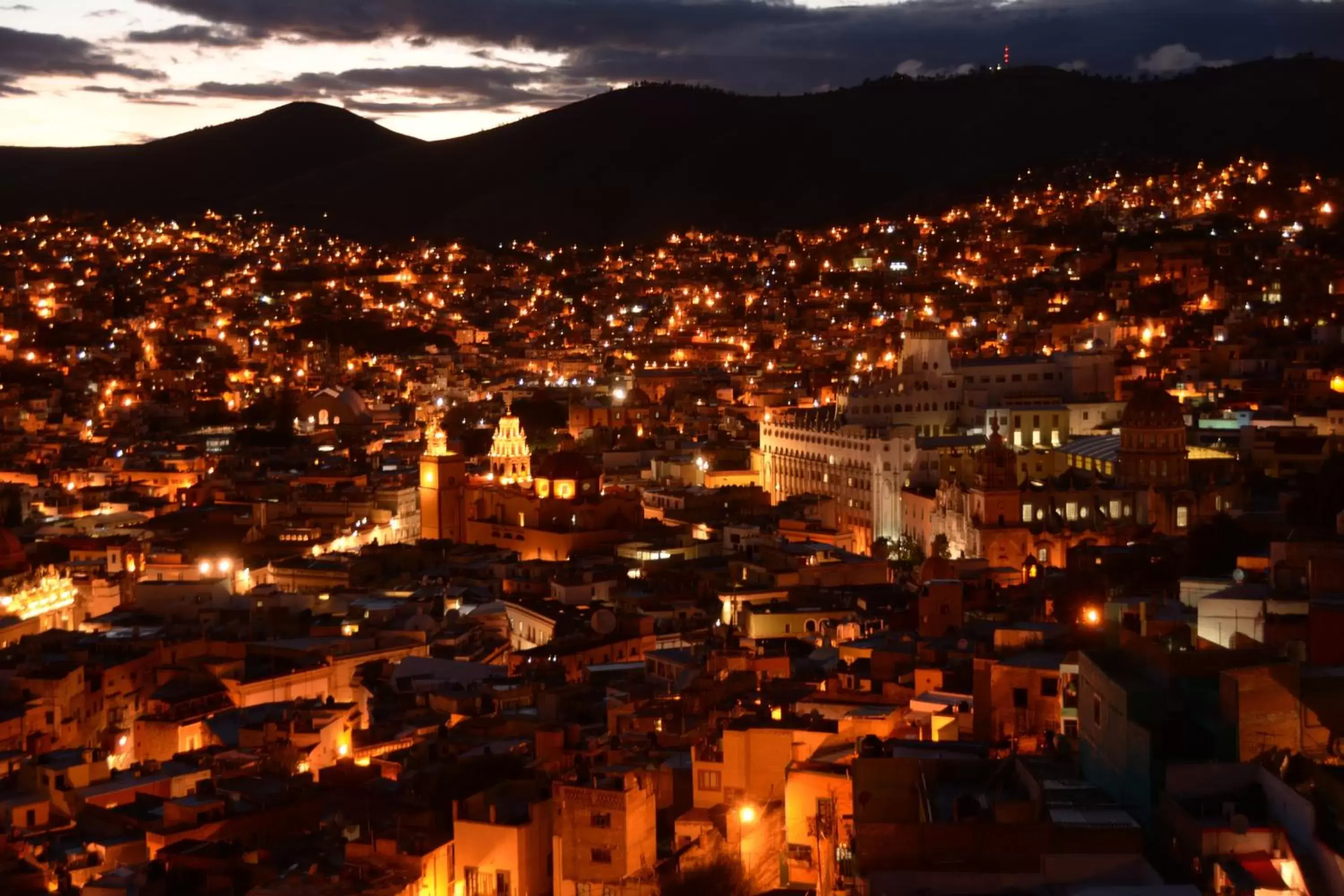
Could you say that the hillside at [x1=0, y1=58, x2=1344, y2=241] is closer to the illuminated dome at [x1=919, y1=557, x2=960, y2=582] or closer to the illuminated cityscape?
the illuminated cityscape

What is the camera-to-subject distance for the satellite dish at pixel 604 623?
2750cm

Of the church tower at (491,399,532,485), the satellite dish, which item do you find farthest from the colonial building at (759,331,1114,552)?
the satellite dish

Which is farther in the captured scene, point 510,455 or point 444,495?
point 510,455

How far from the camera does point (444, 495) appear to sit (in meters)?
44.8

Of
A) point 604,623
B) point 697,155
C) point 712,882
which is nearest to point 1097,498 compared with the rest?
point 604,623

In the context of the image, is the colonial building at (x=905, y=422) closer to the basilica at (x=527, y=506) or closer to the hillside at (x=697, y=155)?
the basilica at (x=527, y=506)

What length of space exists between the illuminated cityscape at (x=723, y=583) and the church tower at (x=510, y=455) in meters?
0.08

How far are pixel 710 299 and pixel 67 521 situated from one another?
52.1 metres

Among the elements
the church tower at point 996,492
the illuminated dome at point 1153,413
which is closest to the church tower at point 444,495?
the church tower at point 996,492

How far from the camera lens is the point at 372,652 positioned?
27328 mm

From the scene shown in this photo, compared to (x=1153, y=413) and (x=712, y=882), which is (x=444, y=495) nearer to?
(x=1153, y=413)

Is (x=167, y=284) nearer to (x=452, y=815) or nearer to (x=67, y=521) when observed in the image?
(x=67, y=521)

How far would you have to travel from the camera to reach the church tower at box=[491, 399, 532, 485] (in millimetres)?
48344

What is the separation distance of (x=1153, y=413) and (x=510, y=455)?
55.9 feet
